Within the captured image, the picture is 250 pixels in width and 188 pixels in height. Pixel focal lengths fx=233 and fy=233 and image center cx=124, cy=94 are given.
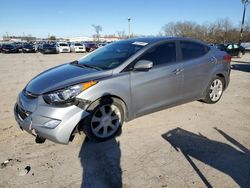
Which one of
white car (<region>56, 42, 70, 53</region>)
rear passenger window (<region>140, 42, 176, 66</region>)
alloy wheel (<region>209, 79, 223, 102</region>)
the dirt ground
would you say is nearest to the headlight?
the dirt ground

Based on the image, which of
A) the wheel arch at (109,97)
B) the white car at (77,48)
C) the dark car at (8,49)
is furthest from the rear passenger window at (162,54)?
the dark car at (8,49)

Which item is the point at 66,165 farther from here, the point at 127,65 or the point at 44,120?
the point at 127,65

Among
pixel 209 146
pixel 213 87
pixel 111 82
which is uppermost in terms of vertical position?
pixel 111 82

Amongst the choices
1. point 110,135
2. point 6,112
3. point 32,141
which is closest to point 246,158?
point 110,135

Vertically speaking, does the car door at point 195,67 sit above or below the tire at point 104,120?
above

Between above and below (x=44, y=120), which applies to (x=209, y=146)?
below

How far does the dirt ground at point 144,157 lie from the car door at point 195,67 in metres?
0.61

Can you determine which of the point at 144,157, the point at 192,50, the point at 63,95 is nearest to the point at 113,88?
the point at 63,95

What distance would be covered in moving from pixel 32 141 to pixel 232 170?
9.79 feet

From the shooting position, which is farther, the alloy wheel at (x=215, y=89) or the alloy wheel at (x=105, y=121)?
the alloy wheel at (x=215, y=89)

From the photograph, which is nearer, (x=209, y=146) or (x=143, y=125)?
(x=209, y=146)

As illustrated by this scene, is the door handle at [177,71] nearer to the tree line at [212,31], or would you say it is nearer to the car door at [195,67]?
the car door at [195,67]

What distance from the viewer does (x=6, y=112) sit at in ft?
16.9

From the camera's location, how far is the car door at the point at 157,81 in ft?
13.2
